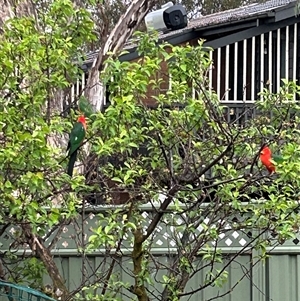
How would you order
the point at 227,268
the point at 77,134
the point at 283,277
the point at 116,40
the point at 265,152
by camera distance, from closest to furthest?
the point at 77,134
the point at 265,152
the point at 227,268
the point at 283,277
the point at 116,40

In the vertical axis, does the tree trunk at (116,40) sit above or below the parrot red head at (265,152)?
above

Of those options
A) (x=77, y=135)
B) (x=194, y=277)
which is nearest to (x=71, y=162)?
(x=77, y=135)

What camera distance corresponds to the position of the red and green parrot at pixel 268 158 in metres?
3.63

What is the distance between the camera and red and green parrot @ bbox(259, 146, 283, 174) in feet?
11.9

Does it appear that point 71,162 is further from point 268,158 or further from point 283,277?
point 283,277

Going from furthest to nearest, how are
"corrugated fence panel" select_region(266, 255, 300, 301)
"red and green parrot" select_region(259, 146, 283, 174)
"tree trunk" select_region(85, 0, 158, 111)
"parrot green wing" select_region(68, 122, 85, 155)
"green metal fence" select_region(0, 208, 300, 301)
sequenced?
"tree trunk" select_region(85, 0, 158, 111), "corrugated fence panel" select_region(266, 255, 300, 301), "green metal fence" select_region(0, 208, 300, 301), "red and green parrot" select_region(259, 146, 283, 174), "parrot green wing" select_region(68, 122, 85, 155)

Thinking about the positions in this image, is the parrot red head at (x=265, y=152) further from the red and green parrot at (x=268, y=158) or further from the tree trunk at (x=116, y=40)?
the tree trunk at (x=116, y=40)

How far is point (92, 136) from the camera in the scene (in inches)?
150

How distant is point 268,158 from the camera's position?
368 cm

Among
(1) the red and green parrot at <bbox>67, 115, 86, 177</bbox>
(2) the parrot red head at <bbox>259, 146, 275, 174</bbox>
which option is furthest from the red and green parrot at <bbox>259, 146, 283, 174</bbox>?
(1) the red and green parrot at <bbox>67, 115, 86, 177</bbox>

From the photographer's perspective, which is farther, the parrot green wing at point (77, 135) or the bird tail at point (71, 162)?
the bird tail at point (71, 162)

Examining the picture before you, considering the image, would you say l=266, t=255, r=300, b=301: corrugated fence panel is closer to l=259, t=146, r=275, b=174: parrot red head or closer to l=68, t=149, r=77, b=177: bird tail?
l=259, t=146, r=275, b=174: parrot red head

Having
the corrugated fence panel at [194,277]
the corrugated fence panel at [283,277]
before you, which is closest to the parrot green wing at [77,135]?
the corrugated fence panel at [194,277]

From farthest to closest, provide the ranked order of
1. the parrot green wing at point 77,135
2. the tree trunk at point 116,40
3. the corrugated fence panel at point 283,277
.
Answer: the tree trunk at point 116,40, the corrugated fence panel at point 283,277, the parrot green wing at point 77,135
